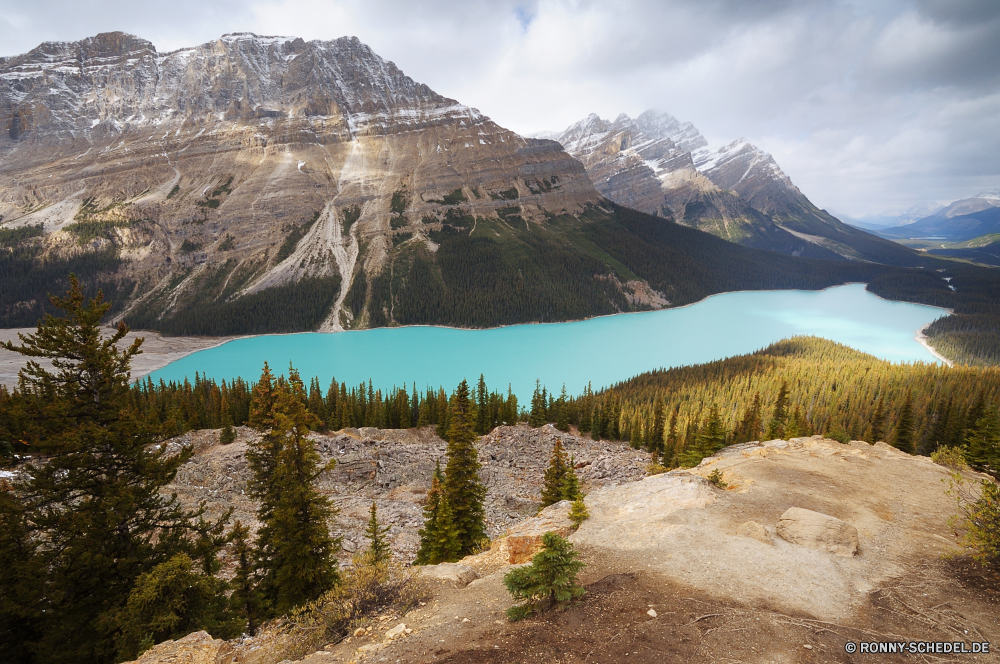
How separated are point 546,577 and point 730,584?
18.0ft

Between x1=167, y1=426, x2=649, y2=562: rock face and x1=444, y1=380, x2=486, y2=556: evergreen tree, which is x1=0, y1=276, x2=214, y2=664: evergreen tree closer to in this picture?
x1=444, y1=380, x2=486, y2=556: evergreen tree

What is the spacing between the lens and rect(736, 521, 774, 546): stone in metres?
14.5

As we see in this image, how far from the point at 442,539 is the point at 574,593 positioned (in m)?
14.5

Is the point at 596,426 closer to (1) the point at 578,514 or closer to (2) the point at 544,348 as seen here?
(1) the point at 578,514

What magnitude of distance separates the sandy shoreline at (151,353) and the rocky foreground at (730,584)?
110226mm

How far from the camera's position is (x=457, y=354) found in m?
116

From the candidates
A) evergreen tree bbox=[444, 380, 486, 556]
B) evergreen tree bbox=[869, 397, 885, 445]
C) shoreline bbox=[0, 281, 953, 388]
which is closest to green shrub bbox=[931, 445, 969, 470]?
evergreen tree bbox=[444, 380, 486, 556]

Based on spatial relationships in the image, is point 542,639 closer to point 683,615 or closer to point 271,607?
point 683,615

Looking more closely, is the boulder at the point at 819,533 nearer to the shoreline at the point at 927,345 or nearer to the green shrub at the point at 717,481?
the green shrub at the point at 717,481

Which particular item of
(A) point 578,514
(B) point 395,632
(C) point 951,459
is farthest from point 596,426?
(B) point 395,632

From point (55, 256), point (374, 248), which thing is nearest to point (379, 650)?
point (374, 248)

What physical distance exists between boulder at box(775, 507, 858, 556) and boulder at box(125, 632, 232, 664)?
17.0m

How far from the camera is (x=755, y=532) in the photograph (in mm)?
14953

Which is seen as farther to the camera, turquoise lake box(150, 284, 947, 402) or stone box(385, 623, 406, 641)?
turquoise lake box(150, 284, 947, 402)
